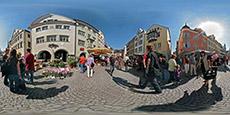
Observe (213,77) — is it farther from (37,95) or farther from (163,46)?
(37,95)

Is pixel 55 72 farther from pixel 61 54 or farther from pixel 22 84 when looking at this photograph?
pixel 22 84

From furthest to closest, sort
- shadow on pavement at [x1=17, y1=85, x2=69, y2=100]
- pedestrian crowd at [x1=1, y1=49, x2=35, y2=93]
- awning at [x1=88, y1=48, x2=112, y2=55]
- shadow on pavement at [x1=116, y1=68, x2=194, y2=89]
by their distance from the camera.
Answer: shadow on pavement at [x1=17, y1=85, x2=69, y2=100] < shadow on pavement at [x1=116, y1=68, x2=194, y2=89] < pedestrian crowd at [x1=1, y1=49, x2=35, y2=93] < awning at [x1=88, y1=48, x2=112, y2=55]

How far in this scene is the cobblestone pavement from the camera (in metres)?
3.08

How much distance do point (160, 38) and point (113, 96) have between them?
1276 mm

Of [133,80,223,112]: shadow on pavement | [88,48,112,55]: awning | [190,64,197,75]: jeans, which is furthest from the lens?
[133,80,223,112]: shadow on pavement

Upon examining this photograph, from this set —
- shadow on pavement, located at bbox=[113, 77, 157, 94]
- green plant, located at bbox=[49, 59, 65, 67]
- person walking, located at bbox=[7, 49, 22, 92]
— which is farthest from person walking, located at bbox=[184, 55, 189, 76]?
person walking, located at bbox=[7, 49, 22, 92]

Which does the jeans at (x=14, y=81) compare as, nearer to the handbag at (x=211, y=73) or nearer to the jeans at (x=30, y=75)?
the jeans at (x=30, y=75)

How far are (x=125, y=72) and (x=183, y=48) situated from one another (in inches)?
32.7

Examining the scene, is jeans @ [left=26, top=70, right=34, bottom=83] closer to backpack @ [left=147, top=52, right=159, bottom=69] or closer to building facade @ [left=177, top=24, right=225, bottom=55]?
backpack @ [left=147, top=52, right=159, bottom=69]

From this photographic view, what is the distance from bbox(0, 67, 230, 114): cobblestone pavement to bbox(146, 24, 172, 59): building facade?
2.12 feet

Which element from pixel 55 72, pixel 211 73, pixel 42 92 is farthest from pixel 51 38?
pixel 211 73

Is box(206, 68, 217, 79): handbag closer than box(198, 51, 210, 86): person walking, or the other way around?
box(198, 51, 210, 86): person walking

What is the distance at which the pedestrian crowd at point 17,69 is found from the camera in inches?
100.0

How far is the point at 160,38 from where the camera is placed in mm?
2291
